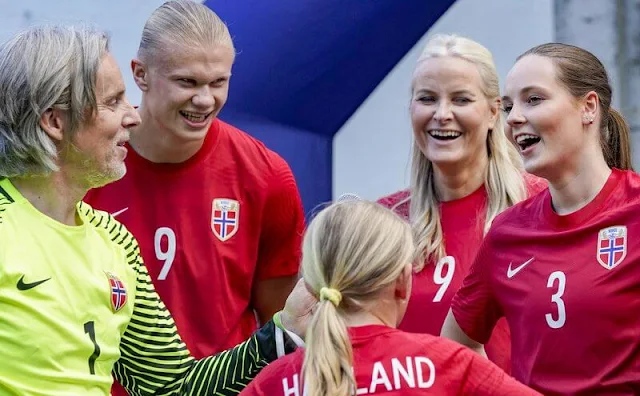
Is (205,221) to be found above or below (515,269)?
above

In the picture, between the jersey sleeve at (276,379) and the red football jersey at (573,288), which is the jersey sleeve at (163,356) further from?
the red football jersey at (573,288)

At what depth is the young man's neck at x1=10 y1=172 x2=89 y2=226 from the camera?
98.4 inches

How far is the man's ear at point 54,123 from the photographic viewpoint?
2480mm

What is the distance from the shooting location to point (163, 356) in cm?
266

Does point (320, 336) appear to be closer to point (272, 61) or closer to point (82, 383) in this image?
point (82, 383)

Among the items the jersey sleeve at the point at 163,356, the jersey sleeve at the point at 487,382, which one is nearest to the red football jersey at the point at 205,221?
the jersey sleeve at the point at 163,356

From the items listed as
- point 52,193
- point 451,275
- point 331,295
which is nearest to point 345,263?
point 331,295

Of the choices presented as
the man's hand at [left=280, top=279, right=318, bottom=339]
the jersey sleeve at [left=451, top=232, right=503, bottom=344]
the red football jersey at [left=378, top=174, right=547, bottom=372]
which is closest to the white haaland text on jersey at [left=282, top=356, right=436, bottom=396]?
the man's hand at [left=280, top=279, right=318, bottom=339]

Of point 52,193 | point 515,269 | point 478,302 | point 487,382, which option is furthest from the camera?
point 478,302

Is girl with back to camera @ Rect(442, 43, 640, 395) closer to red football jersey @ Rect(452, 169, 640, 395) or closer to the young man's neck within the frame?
red football jersey @ Rect(452, 169, 640, 395)

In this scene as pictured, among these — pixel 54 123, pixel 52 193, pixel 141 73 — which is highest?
pixel 141 73

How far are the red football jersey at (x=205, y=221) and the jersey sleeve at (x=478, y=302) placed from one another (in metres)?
0.63

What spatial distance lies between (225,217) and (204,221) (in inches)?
2.2

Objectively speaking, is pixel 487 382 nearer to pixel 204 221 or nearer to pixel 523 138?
pixel 523 138
